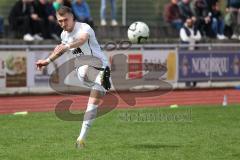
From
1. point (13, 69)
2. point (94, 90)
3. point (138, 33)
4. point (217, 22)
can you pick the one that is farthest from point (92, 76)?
point (217, 22)

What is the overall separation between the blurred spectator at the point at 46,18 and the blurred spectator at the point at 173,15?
471 cm

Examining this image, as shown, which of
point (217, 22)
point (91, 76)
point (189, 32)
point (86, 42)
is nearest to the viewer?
point (86, 42)

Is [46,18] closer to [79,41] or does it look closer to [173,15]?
[173,15]

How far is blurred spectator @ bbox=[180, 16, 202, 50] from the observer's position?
25.9 meters

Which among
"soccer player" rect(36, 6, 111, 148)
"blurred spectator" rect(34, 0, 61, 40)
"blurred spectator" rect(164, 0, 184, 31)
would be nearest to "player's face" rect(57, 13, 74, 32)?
"soccer player" rect(36, 6, 111, 148)

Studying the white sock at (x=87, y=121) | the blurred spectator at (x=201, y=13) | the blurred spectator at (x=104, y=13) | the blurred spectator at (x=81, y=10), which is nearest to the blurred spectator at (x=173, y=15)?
the blurred spectator at (x=201, y=13)

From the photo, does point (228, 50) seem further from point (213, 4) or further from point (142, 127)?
point (142, 127)

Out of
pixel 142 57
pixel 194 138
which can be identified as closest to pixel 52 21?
pixel 142 57

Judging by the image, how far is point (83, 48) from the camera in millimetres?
11312

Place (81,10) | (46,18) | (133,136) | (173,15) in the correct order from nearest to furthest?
(133,136)
(46,18)
(81,10)
(173,15)

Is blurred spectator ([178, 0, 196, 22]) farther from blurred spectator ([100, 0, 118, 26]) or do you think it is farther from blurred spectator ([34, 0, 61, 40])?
blurred spectator ([34, 0, 61, 40])

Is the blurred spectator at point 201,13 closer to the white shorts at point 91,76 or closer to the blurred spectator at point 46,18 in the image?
the blurred spectator at point 46,18

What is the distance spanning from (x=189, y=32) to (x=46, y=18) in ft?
19.7

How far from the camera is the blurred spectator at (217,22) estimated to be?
27.7 meters
